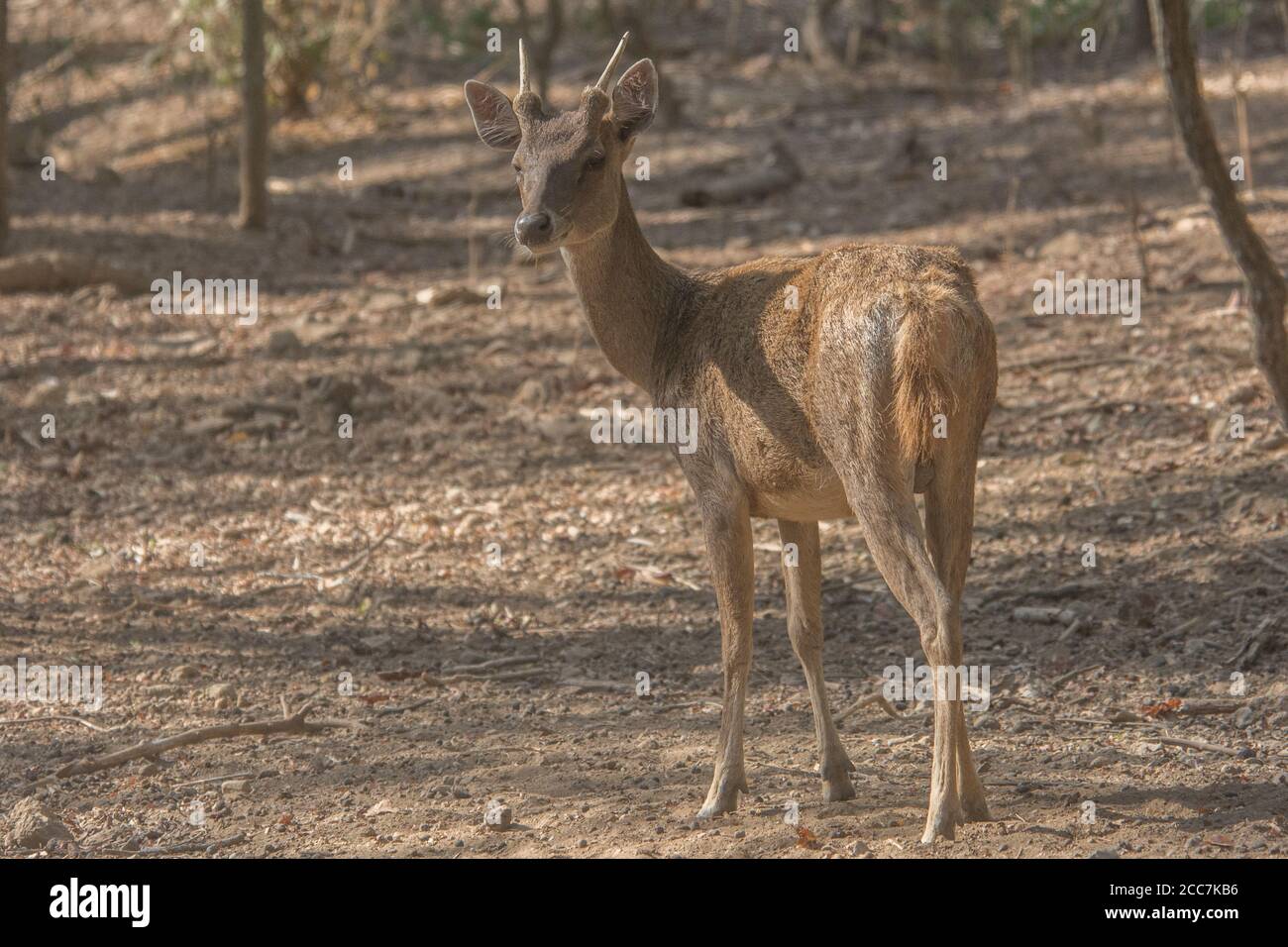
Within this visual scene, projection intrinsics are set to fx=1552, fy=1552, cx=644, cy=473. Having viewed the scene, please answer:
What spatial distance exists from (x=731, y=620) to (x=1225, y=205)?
3103 millimetres

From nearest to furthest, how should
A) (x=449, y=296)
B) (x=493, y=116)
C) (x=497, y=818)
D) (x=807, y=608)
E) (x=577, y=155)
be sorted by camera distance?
(x=497, y=818) → (x=577, y=155) → (x=807, y=608) → (x=493, y=116) → (x=449, y=296)

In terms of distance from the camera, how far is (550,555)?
938cm

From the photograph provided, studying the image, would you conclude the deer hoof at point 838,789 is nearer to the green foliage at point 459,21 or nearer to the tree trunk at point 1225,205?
the tree trunk at point 1225,205

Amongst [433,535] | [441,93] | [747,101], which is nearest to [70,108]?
[441,93]

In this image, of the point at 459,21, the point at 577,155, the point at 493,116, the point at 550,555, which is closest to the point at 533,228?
the point at 577,155

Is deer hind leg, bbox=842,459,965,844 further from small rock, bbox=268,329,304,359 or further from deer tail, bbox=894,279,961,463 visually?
small rock, bbox=268,329,304,359

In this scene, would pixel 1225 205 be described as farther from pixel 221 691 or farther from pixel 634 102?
pixel 221 691

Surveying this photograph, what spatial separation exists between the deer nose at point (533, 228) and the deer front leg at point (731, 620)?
1210 mm

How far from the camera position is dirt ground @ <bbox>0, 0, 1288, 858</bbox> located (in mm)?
6242

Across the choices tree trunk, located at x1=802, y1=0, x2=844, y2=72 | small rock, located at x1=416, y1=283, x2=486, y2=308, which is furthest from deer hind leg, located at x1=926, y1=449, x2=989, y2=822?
tree trunk, located at x1=802, y1=0, x2=844, y2=72

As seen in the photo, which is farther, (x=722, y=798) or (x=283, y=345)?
(x=283, y=345)

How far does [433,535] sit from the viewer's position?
970 cm

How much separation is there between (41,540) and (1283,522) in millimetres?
7273

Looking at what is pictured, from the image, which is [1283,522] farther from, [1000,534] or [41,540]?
[41,540]
